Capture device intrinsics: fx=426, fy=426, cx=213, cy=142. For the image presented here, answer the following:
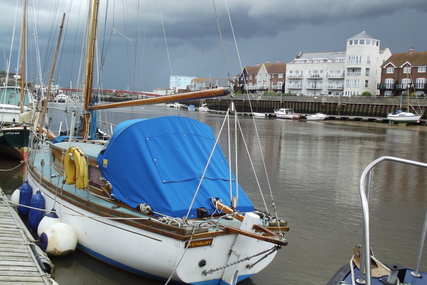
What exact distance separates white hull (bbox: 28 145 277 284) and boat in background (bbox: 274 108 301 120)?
86.2 m

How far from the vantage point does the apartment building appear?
94.5 m

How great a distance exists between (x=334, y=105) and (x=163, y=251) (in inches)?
3561

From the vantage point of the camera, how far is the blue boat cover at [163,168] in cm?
884

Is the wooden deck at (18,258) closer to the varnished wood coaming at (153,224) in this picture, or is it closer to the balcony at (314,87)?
the varnished wood coaming at (153,224)

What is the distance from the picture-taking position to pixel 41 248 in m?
9.86

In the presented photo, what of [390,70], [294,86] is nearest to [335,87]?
[294,86]

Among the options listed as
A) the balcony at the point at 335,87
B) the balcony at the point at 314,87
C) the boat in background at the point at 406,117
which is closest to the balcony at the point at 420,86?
the balcony at the point at 335,87

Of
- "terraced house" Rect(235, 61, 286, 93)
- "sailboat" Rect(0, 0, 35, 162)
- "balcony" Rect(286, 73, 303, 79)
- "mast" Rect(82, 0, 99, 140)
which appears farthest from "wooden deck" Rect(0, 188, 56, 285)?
"terraced house" Rect(235, 61, 286, 93)

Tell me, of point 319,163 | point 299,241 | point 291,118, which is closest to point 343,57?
point 291,118

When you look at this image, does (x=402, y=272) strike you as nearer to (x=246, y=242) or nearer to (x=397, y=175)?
Answer: (x=246, y=242)

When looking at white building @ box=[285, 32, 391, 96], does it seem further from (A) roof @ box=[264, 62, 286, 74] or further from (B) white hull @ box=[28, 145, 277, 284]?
(B) white hull @ box=[28, 145, 277, 284]

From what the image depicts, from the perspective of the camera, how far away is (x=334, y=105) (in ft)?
307

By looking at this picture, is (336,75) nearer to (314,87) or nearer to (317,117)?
(314,87)

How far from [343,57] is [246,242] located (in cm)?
11853
